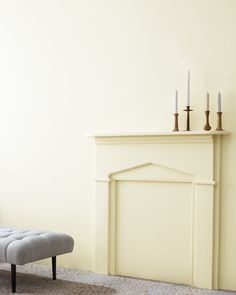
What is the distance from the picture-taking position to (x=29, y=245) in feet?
10.8

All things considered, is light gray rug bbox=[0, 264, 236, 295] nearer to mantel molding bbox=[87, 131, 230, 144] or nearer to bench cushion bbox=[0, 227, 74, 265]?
bench cushion bbox=[0, 227, 74, 265]

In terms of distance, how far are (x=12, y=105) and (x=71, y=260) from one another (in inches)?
58.8

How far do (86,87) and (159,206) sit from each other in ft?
3.86

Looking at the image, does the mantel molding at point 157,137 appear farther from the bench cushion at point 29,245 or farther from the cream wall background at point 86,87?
the bench cushion at point 29,245

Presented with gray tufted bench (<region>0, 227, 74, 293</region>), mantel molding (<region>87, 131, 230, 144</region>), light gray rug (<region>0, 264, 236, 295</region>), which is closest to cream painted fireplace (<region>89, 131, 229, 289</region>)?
mantel molding (<region>87, 131, 230, 144</region>)

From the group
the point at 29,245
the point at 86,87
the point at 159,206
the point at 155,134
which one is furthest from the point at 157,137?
the point at 29,245

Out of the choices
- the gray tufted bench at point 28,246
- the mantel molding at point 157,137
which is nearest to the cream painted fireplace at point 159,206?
the mantel molding at point 157,137

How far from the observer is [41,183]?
164 inches

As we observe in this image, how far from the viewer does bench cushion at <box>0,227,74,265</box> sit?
3.24 m

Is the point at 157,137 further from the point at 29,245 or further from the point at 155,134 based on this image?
the point at 29,245

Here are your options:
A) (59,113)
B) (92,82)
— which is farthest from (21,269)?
(92,82)

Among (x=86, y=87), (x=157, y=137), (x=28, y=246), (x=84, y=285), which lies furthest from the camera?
(x=86, y=87)

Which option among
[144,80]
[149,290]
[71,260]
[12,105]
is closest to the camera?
[149,290]

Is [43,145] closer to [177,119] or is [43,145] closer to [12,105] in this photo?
[12,105]
